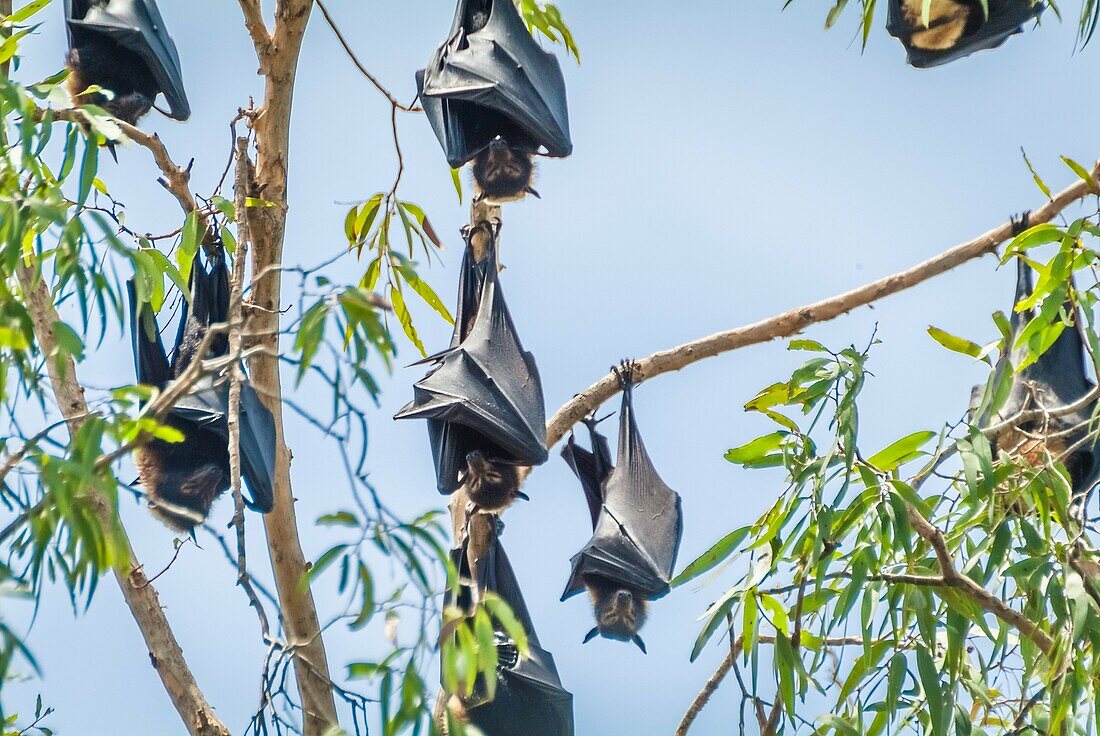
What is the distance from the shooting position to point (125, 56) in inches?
212

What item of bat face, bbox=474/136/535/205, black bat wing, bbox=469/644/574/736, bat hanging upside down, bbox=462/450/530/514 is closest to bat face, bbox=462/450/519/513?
bat hanging upside down, bbox=462/450/530/514

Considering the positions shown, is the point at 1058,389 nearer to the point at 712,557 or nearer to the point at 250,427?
the point at 712,557

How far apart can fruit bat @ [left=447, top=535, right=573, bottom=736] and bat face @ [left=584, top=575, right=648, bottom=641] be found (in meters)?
0.44

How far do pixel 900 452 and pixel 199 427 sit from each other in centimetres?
222

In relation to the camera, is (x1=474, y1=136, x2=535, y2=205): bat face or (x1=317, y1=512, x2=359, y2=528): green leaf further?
(x1=474, y1=136, x2=535, y2=205): bat face

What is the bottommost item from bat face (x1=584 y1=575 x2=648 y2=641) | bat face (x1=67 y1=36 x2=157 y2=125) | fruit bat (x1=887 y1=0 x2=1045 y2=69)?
bat face (x1=584 y1=575 x2=648 y2=641)

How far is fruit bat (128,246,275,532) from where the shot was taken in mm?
4254

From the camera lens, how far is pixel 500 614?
8.07 feet

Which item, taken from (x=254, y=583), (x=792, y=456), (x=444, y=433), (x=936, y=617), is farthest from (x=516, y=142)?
(x=254, y=583)

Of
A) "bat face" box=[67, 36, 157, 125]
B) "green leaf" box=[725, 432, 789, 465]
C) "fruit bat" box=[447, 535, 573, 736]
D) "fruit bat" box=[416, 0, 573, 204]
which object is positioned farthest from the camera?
"bat face" box=[67, 36, 157, 125]

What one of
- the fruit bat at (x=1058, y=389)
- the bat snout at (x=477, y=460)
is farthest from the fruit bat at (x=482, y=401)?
the fruit bat at (x=1058, y=389)

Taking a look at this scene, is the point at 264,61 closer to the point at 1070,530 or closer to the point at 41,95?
the point at 41,95

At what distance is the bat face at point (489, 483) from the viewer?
4.95 m

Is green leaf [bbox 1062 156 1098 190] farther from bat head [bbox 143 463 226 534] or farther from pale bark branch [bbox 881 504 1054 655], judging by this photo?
bat head [bbox 143 463 226 534]
